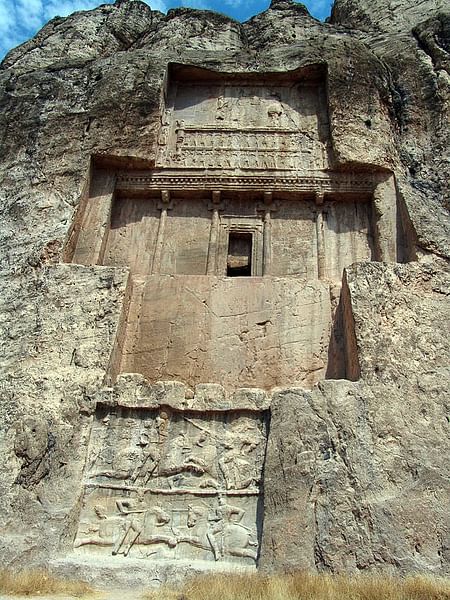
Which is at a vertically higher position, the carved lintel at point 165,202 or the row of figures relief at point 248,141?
the row of figures relief at point 248,141

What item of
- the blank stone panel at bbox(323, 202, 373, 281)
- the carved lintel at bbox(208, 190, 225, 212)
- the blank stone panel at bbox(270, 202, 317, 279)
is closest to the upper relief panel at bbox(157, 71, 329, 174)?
the carved lintel at bbox(208, 190, 225, 212)

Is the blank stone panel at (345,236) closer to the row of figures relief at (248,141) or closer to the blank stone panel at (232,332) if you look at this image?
the blank stone panel at (232,332)

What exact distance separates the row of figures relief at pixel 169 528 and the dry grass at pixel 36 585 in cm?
62

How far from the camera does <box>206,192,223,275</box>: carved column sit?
8.42 m

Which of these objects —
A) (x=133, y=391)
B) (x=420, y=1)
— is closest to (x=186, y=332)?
(x=133, y=391)

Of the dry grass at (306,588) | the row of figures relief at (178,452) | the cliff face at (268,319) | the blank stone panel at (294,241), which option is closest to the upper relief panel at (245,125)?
the cliff face at (268,319)

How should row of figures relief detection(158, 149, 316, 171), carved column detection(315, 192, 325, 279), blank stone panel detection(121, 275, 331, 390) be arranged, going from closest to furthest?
blank stone panel detection(121, 275, 331, 390) < carved column detection(315, 192, 325, 279) < row of figures relief detection(158, 149, 316, 171)

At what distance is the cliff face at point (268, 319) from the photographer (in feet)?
17.8

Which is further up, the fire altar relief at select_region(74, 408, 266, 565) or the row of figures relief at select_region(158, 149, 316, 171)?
the row of figures relief at select_region(158, 149, 316, 171)

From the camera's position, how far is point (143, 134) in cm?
909

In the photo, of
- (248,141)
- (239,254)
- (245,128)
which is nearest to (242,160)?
(248,141)

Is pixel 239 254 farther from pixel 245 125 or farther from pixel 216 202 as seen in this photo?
pixel 245 125

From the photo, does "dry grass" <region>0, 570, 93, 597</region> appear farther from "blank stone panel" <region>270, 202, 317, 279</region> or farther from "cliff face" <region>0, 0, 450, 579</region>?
"blank stone panel" <region>270, 202, 317, 279</region>

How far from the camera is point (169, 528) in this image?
5770mm
